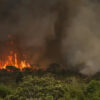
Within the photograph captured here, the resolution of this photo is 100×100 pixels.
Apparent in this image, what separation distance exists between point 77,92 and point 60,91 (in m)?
1.79

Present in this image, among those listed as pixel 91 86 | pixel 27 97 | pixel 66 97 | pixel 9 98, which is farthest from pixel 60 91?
pixel 91 86

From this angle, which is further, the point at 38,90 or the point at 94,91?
the point at 94,91

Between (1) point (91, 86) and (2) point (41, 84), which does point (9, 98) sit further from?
(1) point (91, 86)

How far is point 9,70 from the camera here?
2619cm

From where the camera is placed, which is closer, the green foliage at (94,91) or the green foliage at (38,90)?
the green foliage at (38,90)

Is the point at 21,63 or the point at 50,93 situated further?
the point at 21,63

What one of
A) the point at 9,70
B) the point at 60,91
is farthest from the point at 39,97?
the point at 9,70

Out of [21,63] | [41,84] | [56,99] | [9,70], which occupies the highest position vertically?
[21,63]

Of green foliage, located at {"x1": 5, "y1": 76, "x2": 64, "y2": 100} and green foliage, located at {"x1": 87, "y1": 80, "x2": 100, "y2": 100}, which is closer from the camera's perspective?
green foliage, located at {"x1": 5, "y1": 76, "x2": 64, "y2": 100}

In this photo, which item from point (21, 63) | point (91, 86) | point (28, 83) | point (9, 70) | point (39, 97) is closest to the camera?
point (39, 97)

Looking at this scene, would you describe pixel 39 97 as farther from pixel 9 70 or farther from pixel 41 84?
pixel 9 70

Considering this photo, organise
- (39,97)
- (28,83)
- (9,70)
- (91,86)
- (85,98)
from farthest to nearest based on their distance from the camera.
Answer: (9,70)
(91,86)
(85,98)
(28,83)
(39,97)

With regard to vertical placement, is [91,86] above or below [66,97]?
above

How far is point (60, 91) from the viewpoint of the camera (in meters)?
8.21
